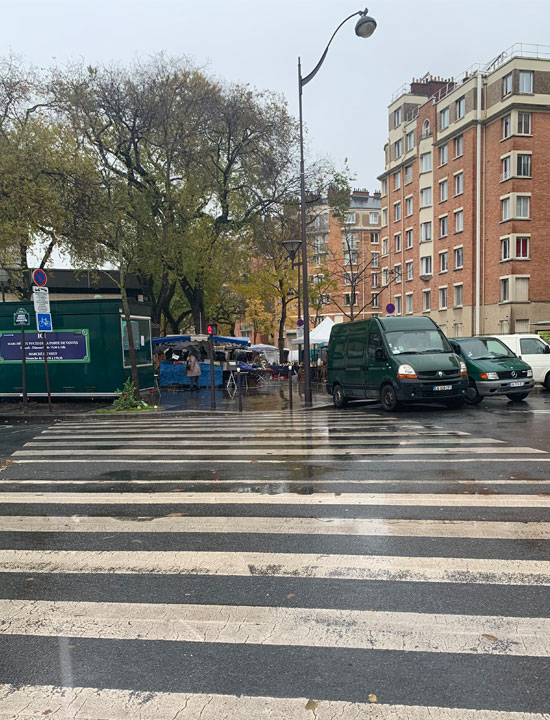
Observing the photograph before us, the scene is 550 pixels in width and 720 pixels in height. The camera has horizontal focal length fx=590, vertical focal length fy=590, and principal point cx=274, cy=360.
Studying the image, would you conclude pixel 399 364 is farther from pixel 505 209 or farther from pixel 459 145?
pixel 459 145

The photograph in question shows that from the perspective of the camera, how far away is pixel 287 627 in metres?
3.28

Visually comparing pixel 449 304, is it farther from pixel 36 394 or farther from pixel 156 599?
pixel 156 599

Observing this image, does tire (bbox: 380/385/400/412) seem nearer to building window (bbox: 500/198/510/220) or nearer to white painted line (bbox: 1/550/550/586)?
white painted line (bbox: 1/550/550/586)

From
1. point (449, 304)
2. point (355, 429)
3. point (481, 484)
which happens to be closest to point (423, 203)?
point (449, 304)

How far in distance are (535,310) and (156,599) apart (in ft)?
126

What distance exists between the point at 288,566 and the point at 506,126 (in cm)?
4091

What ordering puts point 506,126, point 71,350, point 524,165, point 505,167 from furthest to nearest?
point 505,167
point 506,126
point 524,165
point 71,350

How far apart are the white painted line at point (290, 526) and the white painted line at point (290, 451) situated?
328 centimetres

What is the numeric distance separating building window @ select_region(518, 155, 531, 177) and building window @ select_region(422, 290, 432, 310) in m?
12.1

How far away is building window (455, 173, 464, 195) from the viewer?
42281 millimetres

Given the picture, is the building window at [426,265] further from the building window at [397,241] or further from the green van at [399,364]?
the green van at [399,364]

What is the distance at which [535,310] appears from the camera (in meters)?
37.5

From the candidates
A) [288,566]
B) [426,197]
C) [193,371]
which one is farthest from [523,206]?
[288,566]

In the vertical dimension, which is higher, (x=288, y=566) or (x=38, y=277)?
(x=38, y=277)
